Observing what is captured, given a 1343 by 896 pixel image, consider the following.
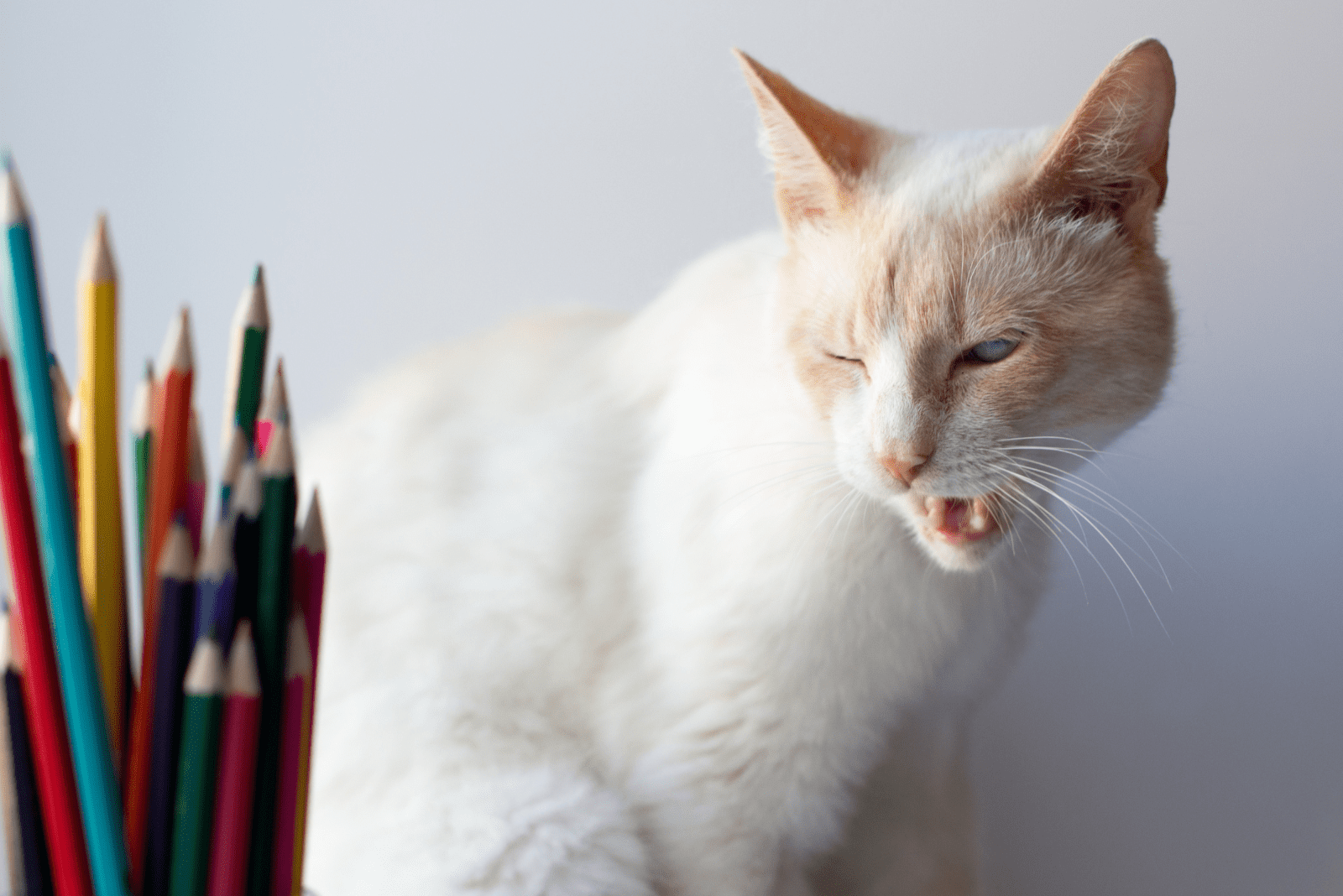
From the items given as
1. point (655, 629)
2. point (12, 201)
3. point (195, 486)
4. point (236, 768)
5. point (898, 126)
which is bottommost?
point (655, 629)

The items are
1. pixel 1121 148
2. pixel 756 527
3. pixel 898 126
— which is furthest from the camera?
pixel 898 126

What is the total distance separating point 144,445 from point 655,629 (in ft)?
1.63

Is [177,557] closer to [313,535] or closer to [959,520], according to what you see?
[313,535]

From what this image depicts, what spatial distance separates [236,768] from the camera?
0.44 metres

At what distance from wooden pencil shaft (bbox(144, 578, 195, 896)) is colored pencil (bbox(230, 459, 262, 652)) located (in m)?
0.02

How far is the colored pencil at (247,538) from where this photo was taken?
→ 0.44m

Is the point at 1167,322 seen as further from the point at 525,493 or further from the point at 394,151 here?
the point at 394,151

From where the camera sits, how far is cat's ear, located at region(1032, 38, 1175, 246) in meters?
0.64

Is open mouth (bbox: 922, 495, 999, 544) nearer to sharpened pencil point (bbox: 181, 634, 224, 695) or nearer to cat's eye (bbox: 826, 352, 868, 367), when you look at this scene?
cat's eye (bbox: 826, 352, 868, 367)

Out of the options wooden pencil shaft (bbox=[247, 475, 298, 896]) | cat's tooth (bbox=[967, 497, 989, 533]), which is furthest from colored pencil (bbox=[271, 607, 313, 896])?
cat's tooth (bbox=[967, 497, 989, 533])

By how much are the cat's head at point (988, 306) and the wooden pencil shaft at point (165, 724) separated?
0.43 metres

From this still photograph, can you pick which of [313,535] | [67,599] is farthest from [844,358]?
[67,599]

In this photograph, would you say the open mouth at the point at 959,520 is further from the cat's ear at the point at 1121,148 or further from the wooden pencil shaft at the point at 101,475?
the wooden pencil shaft at the point at 101,475

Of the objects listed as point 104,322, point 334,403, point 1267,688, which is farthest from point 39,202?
point 1267,688
